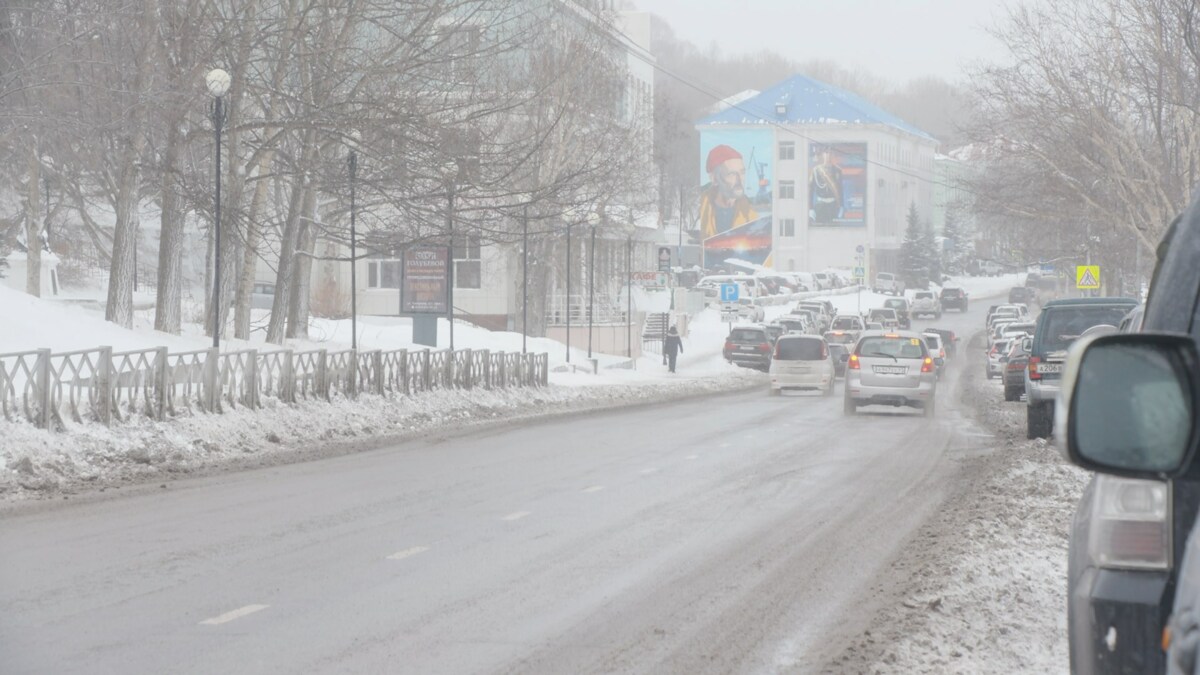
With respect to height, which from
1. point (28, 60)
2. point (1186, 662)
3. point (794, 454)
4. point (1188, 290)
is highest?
point (28, 60)

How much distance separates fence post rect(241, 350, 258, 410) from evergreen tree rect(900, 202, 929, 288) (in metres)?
113

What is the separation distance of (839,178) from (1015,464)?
4596 inches

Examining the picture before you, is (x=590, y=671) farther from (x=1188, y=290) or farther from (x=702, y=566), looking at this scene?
(x=1188, y=290)

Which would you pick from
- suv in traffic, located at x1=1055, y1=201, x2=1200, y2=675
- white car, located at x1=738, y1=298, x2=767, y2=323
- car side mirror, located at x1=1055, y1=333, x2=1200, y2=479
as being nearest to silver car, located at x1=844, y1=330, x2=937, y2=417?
suv in traffic, located at x1=1055, y1=201, x2=1200, y2=675

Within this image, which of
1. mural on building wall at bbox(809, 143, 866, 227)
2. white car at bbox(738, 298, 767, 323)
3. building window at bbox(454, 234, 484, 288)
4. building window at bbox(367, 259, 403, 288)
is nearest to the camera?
building window at bbox(454, 234, 484, 288)

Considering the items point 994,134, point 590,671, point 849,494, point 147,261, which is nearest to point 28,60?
point 849,494

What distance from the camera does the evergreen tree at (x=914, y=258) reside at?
131 metres

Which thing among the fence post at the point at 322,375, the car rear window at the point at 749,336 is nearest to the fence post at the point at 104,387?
the fence post at the point at 322,375

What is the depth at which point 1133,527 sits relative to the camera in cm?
346

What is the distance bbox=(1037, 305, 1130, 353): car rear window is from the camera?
23.6m

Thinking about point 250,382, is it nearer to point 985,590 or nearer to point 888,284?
point 985,590

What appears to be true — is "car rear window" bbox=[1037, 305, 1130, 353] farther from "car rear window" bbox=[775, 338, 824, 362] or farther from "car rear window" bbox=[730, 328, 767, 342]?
"car rear window" bbox=[730, 328, 767, 342]

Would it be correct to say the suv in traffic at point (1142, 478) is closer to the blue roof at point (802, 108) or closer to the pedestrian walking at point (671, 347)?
the pedestrian walking at point (671, 347)

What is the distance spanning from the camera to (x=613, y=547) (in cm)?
1121
